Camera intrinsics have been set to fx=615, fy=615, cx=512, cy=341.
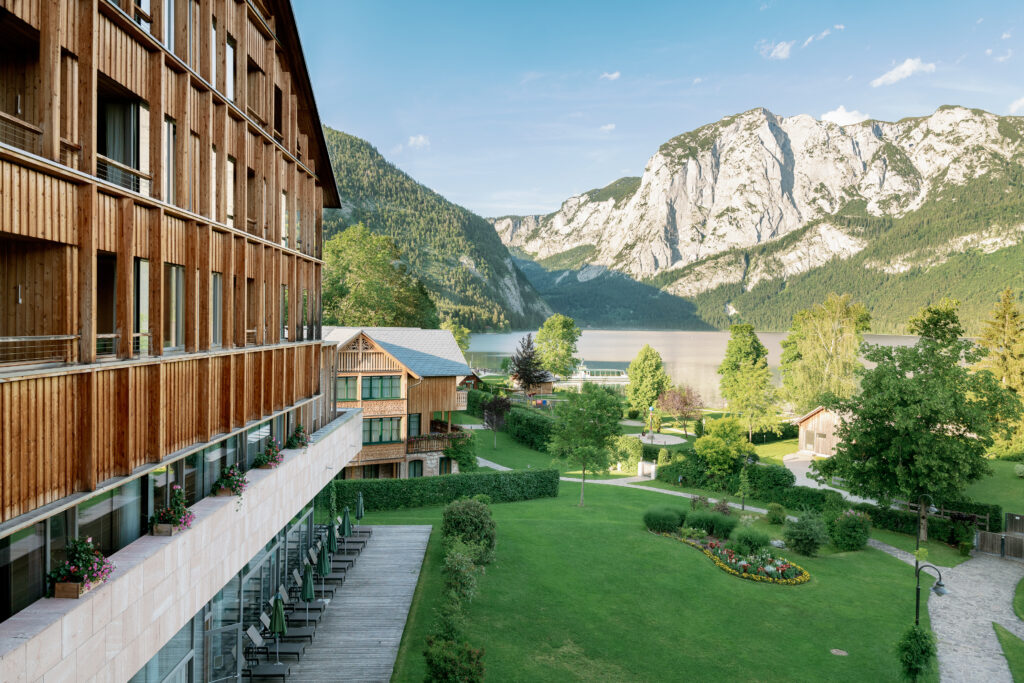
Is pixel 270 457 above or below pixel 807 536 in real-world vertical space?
above

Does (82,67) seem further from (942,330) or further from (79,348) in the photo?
(942,330)

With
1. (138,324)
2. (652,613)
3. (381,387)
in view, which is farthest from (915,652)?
(381,387)

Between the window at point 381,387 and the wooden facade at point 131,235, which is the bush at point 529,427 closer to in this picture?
the window at point 381,387

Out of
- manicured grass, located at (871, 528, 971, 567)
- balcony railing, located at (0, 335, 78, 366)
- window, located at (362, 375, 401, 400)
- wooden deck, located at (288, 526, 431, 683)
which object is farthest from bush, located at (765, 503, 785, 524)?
balcony railing, located at (0, 335, 78, 366)

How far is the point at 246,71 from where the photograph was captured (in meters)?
13.2

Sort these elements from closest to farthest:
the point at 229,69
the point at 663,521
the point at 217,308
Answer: the point at 217,308
the point at 229,69
the point at 663,521

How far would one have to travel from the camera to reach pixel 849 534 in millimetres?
26344

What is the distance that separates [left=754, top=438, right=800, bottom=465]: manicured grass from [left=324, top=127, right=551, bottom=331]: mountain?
103562 mm

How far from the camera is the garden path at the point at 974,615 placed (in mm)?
16219

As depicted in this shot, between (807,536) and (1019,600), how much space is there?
6.80 m

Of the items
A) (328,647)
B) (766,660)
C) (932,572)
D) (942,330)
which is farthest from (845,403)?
(328,647)

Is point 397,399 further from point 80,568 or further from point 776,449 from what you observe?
point 776,449

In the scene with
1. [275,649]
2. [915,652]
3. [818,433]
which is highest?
[275,649]

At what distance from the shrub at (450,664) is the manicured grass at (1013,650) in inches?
555
